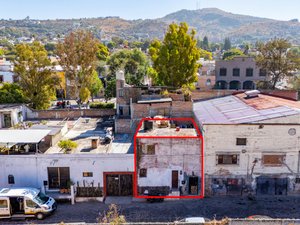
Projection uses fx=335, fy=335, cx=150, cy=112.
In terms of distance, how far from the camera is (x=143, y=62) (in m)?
75.2

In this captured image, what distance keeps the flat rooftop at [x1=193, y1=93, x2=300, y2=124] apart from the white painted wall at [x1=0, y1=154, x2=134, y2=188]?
23.6ft

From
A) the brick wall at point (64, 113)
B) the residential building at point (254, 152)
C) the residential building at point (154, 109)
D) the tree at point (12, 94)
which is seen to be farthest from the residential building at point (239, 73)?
the residential building at point (254, 152)

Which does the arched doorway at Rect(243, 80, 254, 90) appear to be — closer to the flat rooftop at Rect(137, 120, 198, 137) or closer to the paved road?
the flat rooftop at Rect(137, 120, 198, 137)

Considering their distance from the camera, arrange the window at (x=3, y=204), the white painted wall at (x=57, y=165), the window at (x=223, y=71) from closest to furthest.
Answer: the window at (x=3, y=204)
the white painted wall at (x=57, y=165)
the window at (x=223, y=71)

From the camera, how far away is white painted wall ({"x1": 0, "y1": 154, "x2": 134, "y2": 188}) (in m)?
24.0

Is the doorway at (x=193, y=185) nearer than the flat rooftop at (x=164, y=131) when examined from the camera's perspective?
Yes

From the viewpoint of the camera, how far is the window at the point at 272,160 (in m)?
24.3

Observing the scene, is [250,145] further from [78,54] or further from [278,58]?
[278,58]

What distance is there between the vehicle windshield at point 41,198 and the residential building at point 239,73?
152ft

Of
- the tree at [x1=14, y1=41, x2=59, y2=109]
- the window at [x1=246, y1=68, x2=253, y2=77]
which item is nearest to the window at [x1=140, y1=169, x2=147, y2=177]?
the tree at [x1=14, y1=41, x2=59, y2=109]

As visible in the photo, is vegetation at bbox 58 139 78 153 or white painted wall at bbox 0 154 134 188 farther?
vegetation at bbox 58 139 78 153

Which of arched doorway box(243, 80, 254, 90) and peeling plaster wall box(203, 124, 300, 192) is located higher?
arched doorway box(243, 80, 254, 90)

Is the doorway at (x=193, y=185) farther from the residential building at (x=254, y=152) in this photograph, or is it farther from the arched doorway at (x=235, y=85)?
the arched doorway at (x=235, y=85)

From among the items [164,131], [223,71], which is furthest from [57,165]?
[223,71]
